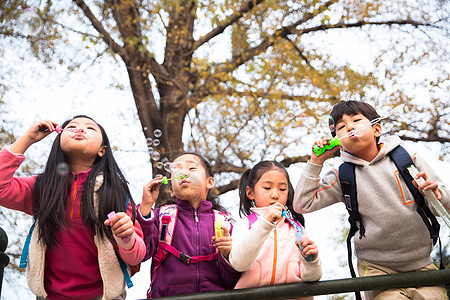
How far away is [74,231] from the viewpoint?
8.11 ft

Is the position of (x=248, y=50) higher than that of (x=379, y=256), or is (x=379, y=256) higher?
(x=248, y=50)

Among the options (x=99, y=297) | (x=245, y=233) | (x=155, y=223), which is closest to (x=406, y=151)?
(x=245, y=233)

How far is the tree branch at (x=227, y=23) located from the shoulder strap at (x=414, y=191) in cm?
569

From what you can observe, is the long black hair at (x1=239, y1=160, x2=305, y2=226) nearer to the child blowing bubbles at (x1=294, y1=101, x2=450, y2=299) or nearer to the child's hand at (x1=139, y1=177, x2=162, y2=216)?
the child blowing bubbles at (x1=294, y1=101, x2=450, y2=299)

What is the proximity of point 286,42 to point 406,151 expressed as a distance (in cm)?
586

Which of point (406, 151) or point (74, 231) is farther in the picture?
point (406, 151)

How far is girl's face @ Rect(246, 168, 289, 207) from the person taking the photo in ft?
9.05

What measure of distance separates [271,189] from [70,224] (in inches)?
42.8

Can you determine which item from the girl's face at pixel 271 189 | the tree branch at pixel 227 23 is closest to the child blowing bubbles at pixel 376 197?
the girl's face at pixel 271 189

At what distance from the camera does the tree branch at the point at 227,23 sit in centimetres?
789

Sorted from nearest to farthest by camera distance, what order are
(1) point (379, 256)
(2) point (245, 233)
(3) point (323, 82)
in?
(2) point (245, 233) → (1) point (379, 256) → (3) point (323, 82)

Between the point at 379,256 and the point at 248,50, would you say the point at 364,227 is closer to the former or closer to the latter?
the point at 379,256

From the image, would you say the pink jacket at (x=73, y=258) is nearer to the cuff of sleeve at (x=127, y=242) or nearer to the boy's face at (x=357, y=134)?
the cuff of sleeve at (x=127, y=242)

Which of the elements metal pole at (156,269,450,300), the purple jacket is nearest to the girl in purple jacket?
the purple jacket
